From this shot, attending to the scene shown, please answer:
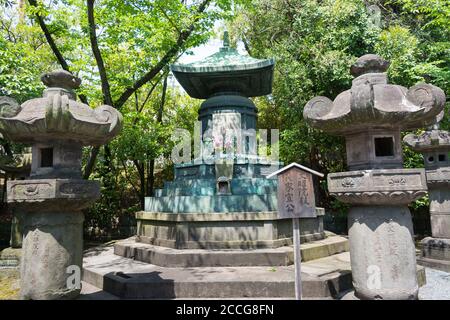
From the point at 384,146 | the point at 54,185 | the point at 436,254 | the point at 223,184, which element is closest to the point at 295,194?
the point at 384,146

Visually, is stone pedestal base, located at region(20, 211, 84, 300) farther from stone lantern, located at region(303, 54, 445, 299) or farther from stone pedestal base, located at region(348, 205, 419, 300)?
stone pedestal base, located at region(348, 205, 419, 300)

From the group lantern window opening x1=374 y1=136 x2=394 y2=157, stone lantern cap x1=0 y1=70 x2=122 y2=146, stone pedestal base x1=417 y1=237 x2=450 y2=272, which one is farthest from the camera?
stone pedestal base x1=417 y1=237 x2=450 y2=272

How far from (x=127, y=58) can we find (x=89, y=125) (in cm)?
971

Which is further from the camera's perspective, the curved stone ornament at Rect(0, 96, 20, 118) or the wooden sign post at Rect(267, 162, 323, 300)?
the wooden sign post at Rect(267, 162, 323, 300)

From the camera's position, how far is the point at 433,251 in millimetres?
7898

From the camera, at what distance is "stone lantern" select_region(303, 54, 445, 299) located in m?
4.33

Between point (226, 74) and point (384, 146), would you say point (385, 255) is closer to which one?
point (384, 146)

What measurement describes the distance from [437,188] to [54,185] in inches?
335

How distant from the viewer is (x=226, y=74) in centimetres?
1031

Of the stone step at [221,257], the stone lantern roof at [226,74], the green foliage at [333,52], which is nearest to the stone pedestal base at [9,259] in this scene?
the stone step at [221,257]

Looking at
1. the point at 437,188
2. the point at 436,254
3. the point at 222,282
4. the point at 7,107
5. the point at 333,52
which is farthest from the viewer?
the point at 333,52

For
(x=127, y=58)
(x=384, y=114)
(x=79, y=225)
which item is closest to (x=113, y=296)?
(x=79, y=225)

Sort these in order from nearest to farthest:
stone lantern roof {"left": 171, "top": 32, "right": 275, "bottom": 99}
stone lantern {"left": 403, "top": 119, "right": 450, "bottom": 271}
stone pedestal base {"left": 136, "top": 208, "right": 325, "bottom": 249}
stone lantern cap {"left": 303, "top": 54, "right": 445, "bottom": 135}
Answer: stone lantern cap {"left": 303, "top": 54, "right": 445, "bottom": 135}
stone pedestal base {"left": 136, "top": 208, "right": 325, "bottom": 249}
stone lantern {"left": 403, "top": 119, "right": 450, "bottom": 271}
stone lantern roof {"left": 171, "top": 32, "right": 275, "bottom": 99}

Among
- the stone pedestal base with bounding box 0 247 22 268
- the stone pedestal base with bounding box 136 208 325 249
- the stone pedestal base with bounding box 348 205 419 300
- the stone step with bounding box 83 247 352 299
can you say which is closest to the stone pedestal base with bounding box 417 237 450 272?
the stone step with bounding box 83 247 352 299
